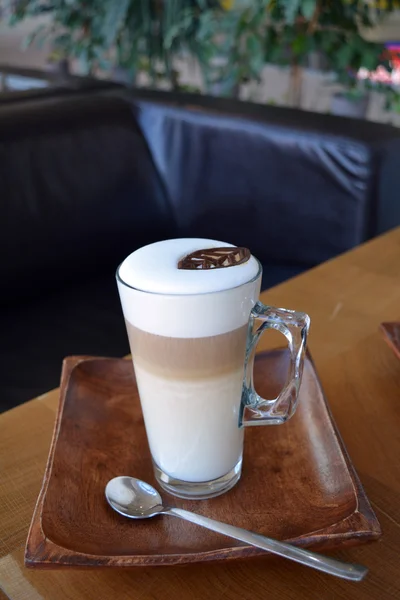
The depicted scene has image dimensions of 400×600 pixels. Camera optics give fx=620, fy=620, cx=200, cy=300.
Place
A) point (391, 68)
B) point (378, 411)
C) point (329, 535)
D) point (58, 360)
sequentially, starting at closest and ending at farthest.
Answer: point (329, 535) → point (378, 411) → point (58, 360) → point (391, 68)

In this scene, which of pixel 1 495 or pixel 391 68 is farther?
pixel 391 68

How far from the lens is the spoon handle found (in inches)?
14.5

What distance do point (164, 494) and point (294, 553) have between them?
0.13 m

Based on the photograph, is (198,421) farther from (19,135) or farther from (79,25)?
(79,25)

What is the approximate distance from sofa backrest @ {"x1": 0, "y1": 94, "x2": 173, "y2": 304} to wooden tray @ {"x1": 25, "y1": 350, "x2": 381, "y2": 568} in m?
0.74

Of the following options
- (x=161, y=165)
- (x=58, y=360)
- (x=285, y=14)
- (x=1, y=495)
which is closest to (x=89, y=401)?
(x=1, y=495)

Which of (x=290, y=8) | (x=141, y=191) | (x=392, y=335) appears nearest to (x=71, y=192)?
(x=141, y=191)

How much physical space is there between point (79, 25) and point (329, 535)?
2.31 meters

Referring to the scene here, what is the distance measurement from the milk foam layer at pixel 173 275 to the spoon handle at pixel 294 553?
6.1 inches

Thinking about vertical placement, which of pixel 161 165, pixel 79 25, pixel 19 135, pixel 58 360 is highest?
pixel 79 25

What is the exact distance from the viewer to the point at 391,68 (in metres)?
1.93

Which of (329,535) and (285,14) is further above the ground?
(285,14)

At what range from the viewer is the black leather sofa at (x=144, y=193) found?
123cm

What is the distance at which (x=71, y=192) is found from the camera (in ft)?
4.53
